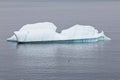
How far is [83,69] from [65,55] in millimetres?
8352

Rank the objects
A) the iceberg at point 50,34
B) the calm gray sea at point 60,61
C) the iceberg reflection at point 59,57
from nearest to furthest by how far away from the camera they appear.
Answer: the calm gray sea at point 60,61
the iceberg reflection at point 59,57
the iceberg at point 50,34

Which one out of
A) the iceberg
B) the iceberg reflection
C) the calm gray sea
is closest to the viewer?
the calm gray sea

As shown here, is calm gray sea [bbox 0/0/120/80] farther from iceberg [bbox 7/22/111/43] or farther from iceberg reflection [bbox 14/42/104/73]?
iceberg [bbox 7/22/111/43]

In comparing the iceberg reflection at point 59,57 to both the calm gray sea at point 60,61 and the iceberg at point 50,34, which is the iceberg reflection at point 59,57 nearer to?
the calm gray sea at point 60,61

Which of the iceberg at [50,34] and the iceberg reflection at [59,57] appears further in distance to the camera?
the iceberg at [50,34]

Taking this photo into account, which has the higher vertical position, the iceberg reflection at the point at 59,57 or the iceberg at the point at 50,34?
the iceberg at the point at 50,34

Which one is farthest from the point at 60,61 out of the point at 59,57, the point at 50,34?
the point at 50,34

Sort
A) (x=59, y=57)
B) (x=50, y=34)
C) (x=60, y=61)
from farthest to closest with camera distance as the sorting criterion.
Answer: (x=50, y=34)
(x=59, y=57)
(x=60, y=61)

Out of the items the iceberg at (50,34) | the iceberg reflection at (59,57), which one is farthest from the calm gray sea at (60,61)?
the iceberg at (50,34)

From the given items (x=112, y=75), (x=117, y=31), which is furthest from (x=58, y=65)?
(x=117, y=31)

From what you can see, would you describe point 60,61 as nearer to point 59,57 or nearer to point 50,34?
point 59,57

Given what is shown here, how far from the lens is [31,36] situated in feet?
205

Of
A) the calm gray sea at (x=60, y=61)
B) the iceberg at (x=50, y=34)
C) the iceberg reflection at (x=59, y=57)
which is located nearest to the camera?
the calm gray sea at (x=60, y=61)

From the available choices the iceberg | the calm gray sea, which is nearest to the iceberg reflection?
the calm gray sea
